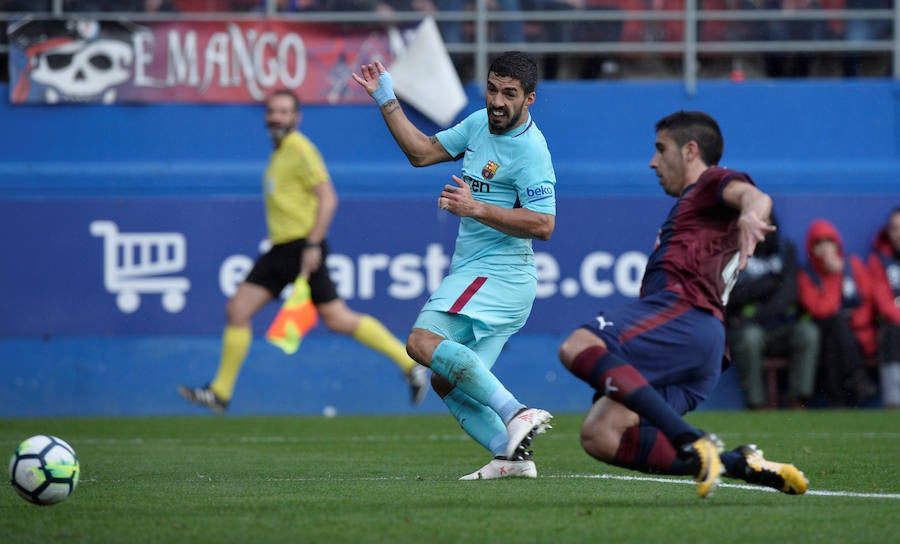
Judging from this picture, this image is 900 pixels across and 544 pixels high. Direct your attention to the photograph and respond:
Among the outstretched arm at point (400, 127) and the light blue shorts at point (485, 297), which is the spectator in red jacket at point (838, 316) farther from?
the outstretched arm at point (400, 127)

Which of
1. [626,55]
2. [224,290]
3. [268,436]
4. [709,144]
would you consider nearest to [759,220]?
[709,144]

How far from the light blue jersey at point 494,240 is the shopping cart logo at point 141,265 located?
744 cm

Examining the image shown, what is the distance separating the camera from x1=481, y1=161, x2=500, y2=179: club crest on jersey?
734 cm

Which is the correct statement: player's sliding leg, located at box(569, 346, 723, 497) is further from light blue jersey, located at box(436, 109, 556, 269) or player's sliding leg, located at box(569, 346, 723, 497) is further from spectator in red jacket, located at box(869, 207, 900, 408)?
spectator in red jacket, located at box(869, 207, 900, 408)

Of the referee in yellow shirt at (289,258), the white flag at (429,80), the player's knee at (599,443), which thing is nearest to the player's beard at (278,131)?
the referee in yellow shirt at (289,258)

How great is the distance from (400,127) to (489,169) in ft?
1.66

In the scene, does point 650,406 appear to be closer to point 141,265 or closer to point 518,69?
point 518,69

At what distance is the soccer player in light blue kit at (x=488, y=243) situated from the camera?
7.12 m

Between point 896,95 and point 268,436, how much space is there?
7.62 m

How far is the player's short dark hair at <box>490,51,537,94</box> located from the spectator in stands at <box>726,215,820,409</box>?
7.55 meters

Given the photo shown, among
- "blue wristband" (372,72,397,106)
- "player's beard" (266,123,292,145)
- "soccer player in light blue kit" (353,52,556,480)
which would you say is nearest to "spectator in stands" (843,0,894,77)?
"player's beard" (266,123,292,145)

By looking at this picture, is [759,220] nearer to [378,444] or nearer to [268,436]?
[378,444]

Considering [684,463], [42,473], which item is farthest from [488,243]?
[42,473]

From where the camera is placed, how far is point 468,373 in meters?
7.01
